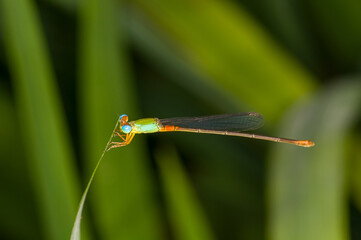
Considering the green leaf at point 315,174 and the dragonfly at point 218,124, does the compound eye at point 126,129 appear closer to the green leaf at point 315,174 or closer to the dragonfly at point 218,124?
the dragonfly at point 218,124

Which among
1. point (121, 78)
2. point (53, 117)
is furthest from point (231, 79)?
point (53, 117)

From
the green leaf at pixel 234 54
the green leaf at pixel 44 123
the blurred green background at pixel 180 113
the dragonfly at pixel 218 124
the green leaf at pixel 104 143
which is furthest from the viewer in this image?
the green leaf at pixel 234 54

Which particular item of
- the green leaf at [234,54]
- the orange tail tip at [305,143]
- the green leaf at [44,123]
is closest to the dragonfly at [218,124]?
the green leaf at [234,54]

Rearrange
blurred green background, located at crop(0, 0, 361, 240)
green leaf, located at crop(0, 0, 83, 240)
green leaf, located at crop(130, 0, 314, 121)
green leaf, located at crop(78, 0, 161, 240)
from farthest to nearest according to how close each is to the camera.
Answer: green leaf, located at crop(130, 0, 314, 121) → green leaf, located at crop(78, 0, 161, 240) → blurred green background, located at crop(0, 0, 361, 240) → green leaf, located at crop(0, 0, 83, 240)

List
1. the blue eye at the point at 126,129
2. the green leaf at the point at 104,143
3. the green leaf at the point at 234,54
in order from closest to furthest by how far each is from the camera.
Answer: the green leaf at the point at 104,143 → the blue eye at the point at 126,129 → the green leaf at the point at 234,54

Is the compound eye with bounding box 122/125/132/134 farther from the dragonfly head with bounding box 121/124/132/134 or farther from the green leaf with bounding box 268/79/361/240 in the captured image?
the green leaf with bounding box 268/79/361/240

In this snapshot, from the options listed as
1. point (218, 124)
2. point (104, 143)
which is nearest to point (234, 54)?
point (218, 124)

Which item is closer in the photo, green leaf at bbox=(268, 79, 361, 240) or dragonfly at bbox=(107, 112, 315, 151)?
green leaf at bbox=(268, 79, 361, 240)

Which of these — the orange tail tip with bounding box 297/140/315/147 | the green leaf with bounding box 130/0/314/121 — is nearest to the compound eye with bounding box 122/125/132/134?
the orange tail tip with bounding box 297/140/315/147
